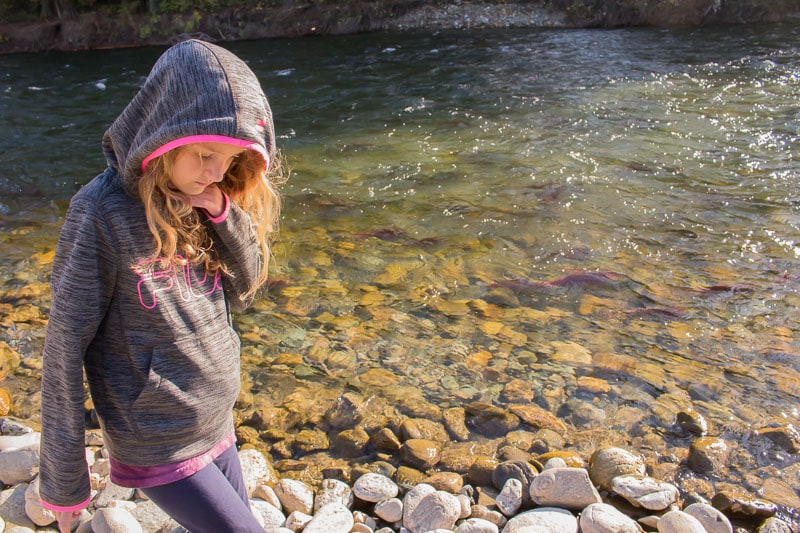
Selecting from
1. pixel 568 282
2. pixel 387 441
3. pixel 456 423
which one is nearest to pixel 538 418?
pixel 456 423

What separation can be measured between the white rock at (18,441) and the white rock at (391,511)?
1.71m

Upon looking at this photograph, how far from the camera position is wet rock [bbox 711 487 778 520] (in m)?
2.97

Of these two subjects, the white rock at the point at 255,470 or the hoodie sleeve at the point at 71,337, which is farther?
the white rock at the point at 255,470

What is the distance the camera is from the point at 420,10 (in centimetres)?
2156

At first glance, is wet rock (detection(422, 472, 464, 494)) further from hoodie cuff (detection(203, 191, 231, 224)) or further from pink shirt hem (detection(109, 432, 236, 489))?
hoodie cuff (detection(203, 191, 231, 224))

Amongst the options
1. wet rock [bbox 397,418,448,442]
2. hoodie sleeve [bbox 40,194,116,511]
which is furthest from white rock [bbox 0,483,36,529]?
wet rock [bbox 397,418,448,442]

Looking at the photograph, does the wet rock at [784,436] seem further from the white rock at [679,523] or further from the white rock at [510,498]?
the white rock at [510,498]

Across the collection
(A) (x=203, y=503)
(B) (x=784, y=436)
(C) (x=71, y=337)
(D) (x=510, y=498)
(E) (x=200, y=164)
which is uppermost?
(E) (x=200, y=164)

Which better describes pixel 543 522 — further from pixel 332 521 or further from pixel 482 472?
pixel 332 521

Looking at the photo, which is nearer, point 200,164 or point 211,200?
point 200,164

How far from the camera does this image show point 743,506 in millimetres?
2982

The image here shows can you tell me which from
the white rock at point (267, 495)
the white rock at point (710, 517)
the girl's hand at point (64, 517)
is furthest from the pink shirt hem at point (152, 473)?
the white rock at point (710, 517)

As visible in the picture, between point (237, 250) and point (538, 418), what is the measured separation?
2184mm

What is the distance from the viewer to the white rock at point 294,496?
10.1 ft
